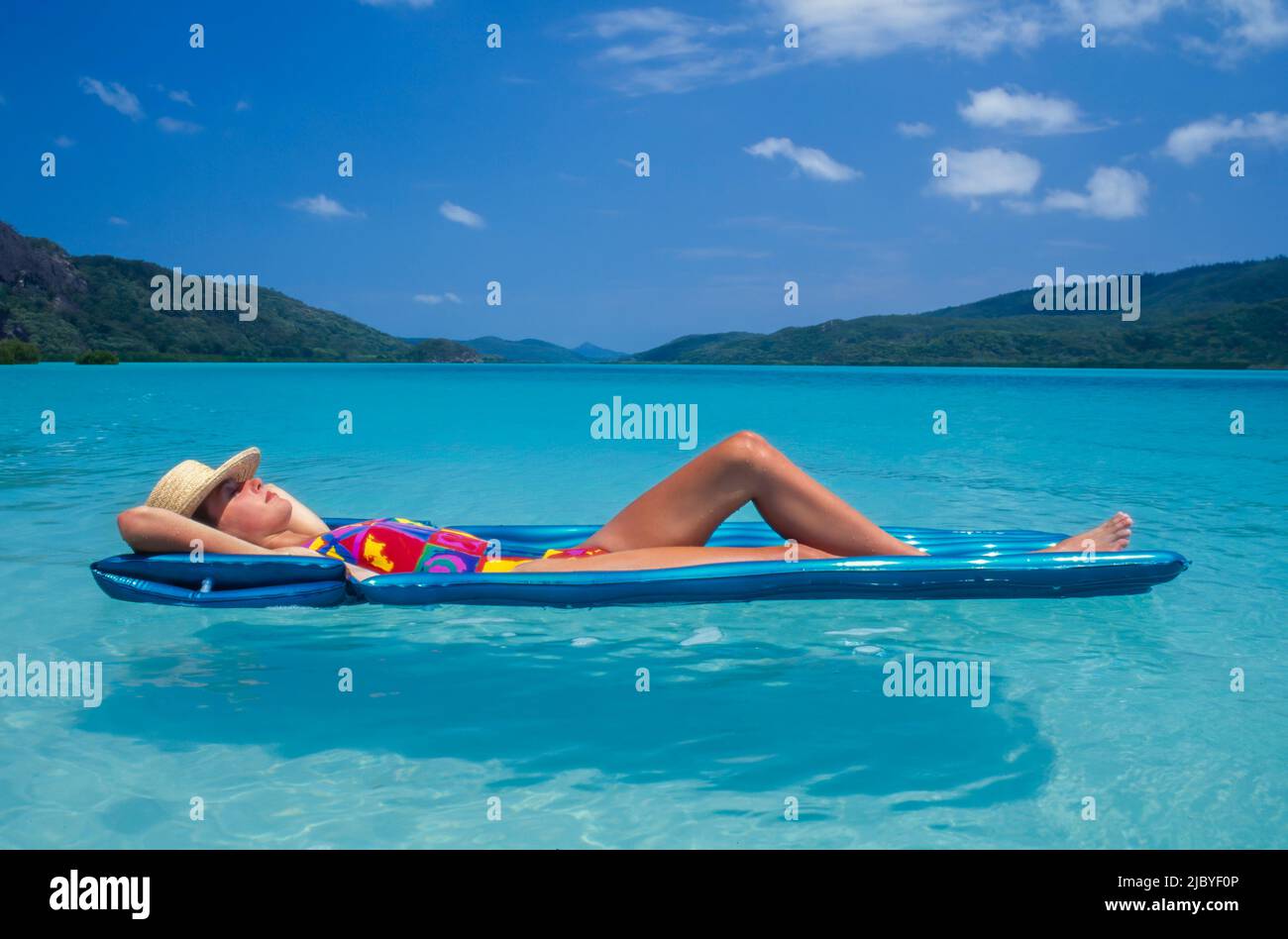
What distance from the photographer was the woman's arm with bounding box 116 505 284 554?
3.64m

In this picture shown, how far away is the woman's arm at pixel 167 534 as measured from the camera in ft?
11.9

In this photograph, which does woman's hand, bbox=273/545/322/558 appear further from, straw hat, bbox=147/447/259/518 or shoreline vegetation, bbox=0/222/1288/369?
shoreline vegetation, bbox=0/222/1288/369

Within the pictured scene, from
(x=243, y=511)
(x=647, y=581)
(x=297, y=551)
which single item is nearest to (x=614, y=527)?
(x=647, y=581)

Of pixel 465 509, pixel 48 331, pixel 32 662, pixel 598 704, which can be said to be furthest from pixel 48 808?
pixel 48 331

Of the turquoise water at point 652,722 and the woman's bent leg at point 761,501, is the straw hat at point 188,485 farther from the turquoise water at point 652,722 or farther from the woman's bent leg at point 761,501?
the woman's bent leg at point 761,501

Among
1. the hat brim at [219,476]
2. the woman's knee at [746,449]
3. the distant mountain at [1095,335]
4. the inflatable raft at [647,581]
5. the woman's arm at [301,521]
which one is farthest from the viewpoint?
the distant mountain at [1095,335]

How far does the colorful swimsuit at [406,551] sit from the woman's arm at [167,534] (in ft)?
1.11

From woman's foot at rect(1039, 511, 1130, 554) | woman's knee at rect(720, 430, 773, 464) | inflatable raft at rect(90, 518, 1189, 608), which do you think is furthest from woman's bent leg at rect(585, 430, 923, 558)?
woman's foot at rect(1039, 511, 1130, 554)

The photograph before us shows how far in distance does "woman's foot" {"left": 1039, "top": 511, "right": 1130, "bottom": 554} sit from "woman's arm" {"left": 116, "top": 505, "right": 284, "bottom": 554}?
10.9ft

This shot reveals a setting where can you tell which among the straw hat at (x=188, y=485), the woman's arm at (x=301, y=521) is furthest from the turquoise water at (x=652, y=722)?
the straw hat at (x=188, y=485)

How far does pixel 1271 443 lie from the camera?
13914 millimetres

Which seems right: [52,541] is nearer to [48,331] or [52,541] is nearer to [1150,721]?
[1150,721]

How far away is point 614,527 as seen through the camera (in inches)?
157

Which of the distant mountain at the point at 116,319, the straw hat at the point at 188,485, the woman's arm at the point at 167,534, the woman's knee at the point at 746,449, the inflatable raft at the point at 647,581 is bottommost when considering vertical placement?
the inflatable raft at the point at 647,581
